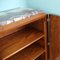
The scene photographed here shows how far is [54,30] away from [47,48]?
30 cm

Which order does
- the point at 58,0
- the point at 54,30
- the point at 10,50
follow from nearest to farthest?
the point at 10,50 → the point at 58,0 → the point at 54,30

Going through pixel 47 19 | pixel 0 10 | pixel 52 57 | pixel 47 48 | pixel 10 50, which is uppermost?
pixel 0 10

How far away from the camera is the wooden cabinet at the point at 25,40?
1.09m

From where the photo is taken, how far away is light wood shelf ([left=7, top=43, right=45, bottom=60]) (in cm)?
132

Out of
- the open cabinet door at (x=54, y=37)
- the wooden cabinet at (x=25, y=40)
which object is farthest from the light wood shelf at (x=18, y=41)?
the open cabinet door at (x=54, y=37)

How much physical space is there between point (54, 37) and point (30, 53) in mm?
363

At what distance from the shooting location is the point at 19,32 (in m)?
1.43

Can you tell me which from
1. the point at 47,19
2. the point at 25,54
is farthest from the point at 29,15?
the point at 25,54

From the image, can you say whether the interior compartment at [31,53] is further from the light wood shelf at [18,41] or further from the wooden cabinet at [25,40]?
the light wood shelf at [18,41]

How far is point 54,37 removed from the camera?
139 centimetres

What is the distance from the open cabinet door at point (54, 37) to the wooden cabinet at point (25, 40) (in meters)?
0.09

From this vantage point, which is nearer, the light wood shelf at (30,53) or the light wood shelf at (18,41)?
the light wood shelf at (18,41)

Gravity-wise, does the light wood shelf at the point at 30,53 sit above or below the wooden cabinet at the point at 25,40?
below

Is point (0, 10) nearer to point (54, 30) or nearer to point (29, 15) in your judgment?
point (29, 15)
